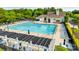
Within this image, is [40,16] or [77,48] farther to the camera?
[40,16]

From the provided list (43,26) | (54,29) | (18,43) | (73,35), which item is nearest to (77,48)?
(73,35)

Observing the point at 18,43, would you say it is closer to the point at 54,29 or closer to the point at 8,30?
the point at 8,30

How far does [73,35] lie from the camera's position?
262 centimetres

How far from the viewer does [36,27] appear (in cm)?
269

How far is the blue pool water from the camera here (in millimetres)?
2660

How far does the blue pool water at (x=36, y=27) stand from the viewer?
2.66 metres
